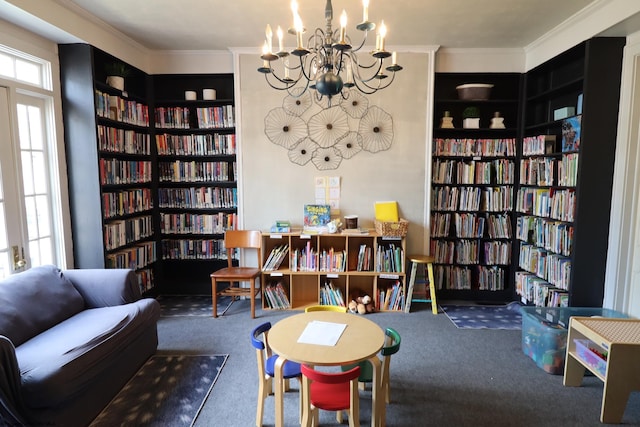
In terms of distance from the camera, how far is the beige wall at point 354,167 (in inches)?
153

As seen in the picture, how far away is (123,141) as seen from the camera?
12.0ft

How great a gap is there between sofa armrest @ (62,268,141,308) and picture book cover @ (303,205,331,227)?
189 centimetres

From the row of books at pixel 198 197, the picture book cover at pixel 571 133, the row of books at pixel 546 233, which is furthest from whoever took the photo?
the row of books at pixel 198 197

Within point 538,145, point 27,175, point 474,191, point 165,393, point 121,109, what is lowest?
point 165,393

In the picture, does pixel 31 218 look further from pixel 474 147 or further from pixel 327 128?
pixel 474 147

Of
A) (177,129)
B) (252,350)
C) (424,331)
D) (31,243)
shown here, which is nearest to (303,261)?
(252,350)

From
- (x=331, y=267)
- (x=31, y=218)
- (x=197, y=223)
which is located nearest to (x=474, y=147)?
(x=331, y=267)

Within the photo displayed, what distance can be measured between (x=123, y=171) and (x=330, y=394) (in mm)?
3103

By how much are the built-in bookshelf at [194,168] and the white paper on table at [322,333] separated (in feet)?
7.38

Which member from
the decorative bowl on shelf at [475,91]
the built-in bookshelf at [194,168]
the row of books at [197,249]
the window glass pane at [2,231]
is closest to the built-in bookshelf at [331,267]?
the row of books at [197,249]

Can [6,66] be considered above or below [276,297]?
above

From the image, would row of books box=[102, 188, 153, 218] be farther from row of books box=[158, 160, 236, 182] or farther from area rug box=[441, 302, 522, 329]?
area rug box=[441, 302, 522, 329]

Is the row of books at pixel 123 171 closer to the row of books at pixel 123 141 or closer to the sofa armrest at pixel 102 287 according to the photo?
the row of books at pixel 123 141

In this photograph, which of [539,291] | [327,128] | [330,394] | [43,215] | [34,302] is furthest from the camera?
[327,128]
